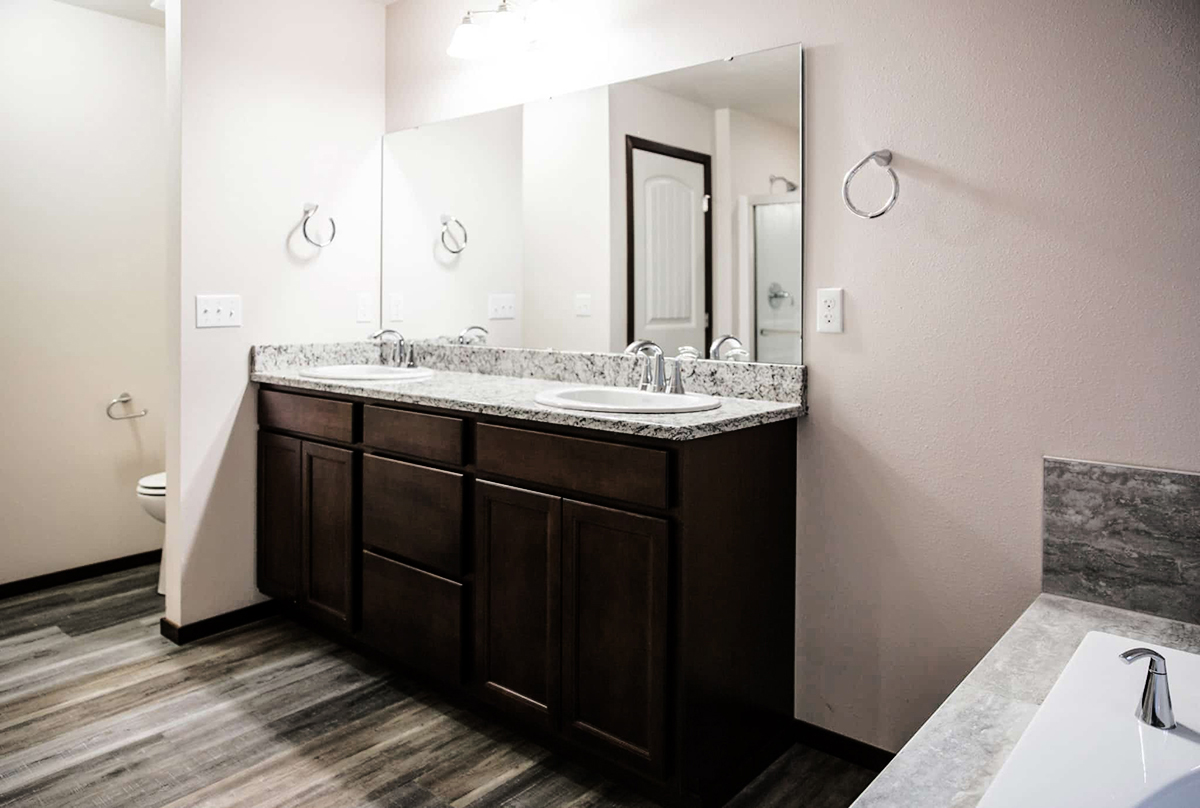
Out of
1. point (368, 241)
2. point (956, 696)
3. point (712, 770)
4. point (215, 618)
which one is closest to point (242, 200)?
point (368, 241)

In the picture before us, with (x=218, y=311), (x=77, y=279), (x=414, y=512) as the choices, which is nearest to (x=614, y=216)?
(x=414, y=512)

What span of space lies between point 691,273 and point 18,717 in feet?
7.26

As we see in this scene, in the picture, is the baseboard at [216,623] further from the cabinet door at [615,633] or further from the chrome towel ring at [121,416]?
the cabinet door at [615,633]

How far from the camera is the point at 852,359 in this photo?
6.72 feet

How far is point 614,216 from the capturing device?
254cm

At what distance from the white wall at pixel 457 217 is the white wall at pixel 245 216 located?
137 millimetres

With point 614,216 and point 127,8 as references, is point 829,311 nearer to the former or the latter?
point 614,216

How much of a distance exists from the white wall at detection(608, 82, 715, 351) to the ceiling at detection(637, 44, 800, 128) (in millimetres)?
36

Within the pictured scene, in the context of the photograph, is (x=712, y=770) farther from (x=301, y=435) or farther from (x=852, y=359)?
(x=301, y=435)

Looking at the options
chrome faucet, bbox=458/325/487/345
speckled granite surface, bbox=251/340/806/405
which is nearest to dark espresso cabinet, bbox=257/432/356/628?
speckled granite surface, bbox=251/340/806/405

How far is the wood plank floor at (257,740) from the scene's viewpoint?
1.96 m

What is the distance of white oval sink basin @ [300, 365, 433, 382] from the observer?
2.84 metres

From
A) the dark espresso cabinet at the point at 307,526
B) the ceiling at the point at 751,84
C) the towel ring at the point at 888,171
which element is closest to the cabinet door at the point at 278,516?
the dark espresso cabinet at the point at 307,526

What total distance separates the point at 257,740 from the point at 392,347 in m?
1.57
